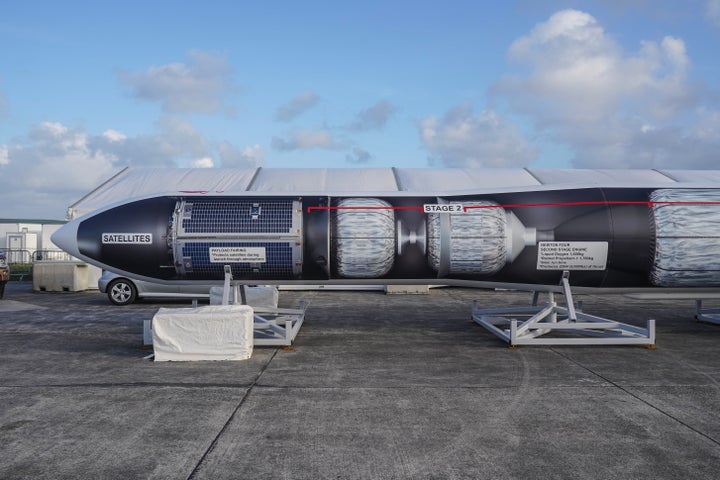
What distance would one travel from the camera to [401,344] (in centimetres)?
1009

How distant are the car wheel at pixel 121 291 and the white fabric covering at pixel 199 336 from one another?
899 centimetres

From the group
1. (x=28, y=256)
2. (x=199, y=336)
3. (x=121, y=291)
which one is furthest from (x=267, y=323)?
(x=28, y=256)

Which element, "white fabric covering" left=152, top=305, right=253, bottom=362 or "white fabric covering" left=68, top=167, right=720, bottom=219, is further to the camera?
"white fabric covering" left=68, top=167, right=720, bottom=219

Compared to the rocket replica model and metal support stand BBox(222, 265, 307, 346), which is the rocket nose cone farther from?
metal support stand BBox(222, 265, 307, 346)

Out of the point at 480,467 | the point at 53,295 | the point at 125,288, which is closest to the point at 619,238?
the point at 480,467

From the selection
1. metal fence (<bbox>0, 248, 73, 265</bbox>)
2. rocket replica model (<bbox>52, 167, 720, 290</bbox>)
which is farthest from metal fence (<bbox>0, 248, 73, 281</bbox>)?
rocket replica model (<bbox>52, 167, 720, 290</bbox>)

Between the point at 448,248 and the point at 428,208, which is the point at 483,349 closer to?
the point at 448,248

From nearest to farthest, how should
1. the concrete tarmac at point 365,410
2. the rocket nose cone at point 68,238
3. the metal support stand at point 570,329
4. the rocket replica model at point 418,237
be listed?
the concrete tarmac at point 365,410 < the metal support stand at point 570,329 < the rocket replica model at point 418,237 < the rocket nose cone at point 68,238

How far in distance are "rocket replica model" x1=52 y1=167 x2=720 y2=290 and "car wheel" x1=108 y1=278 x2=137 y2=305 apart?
6.44m

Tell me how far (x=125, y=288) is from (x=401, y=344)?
1078 centimetres

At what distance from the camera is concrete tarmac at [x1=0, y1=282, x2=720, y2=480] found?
4.60 meters

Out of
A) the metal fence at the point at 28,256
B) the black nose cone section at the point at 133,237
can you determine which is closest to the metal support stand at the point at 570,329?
the black nose cone section at the point at 133,237

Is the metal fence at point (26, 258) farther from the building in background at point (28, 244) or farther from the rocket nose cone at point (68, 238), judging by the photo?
the rocket nose cone at point (68, 238)

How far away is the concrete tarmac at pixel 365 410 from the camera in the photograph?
4598mm
